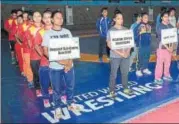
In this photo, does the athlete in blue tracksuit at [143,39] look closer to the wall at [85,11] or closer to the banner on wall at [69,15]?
the wall at [85,11]

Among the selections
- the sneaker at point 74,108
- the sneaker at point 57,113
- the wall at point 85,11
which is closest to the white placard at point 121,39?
the sneaker at point 74,108

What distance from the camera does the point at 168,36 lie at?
24.3 feet

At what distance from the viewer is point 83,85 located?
761 centimetres

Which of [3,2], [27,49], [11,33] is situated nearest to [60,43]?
[27,49]

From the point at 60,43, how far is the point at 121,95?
2106 mm

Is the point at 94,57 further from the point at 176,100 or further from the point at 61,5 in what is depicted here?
the point at 61,5

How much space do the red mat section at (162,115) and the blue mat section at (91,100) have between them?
13 centimetres

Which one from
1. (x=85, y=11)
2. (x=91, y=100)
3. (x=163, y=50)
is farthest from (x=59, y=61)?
(x=85, y=11)

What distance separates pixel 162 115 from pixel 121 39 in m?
1.66

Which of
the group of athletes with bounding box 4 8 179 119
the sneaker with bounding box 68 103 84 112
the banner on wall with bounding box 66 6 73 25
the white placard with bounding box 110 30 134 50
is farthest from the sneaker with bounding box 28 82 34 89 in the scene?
the banner on wall with bounding box 66 6 73 25

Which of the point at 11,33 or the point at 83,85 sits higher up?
the point at 11,33

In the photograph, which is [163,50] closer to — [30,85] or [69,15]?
[30,85]

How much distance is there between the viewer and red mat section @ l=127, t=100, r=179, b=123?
564cm

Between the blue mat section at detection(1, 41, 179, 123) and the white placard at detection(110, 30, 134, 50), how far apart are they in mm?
1128
